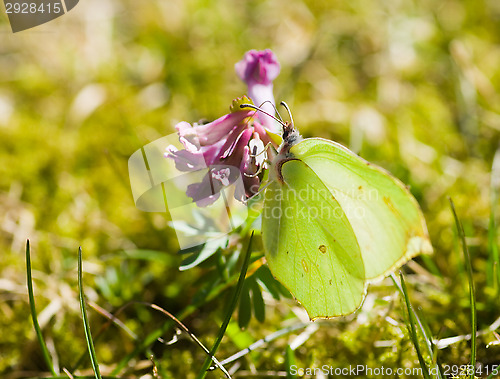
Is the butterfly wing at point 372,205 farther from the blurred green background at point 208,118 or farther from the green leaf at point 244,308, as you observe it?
the green leaf at point 244,308

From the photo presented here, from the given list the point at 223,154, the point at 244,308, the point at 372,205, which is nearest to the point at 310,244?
the point at 372,205

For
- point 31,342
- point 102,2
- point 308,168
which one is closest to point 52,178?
point 31,342

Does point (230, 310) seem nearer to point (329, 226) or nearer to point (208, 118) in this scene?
point (329, 226)

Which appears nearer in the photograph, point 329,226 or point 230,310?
point 230,310

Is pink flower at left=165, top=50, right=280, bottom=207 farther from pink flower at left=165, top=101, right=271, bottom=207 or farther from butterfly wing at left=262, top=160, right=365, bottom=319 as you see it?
butterfly wing at left=262, top=160, right=365, bottom=319

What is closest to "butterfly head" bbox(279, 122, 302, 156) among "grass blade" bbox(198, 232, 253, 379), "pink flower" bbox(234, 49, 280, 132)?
"pink flower" bbox(234, 49, 280, 132)

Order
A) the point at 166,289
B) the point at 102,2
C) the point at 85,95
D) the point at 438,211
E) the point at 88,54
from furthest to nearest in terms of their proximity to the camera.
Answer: the point at 102,2
the point at 88,54
the point at 85,95
the point at 438,211
the point at 166,289

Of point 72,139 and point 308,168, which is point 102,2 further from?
point 308,168
